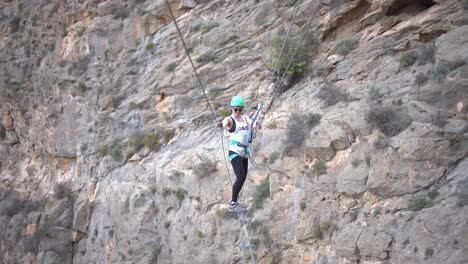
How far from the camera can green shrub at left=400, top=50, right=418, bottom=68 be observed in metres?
9.82

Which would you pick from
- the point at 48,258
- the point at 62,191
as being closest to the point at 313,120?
the point at 48,258

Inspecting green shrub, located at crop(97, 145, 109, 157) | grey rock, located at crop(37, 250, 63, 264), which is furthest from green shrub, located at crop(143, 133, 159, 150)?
grey rock, located at crop(37, 250, 63, 264)

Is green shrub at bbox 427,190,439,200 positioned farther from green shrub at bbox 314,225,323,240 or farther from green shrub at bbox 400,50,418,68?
green shrub at bbox 400,50,418,68

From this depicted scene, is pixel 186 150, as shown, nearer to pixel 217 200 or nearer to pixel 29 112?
pixel 217 200

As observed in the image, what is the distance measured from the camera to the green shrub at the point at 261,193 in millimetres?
10656

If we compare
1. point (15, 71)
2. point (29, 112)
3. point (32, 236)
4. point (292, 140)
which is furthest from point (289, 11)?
point (15, 71)

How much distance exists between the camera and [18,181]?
22.0m

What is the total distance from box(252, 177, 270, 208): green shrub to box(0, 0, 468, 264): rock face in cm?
5

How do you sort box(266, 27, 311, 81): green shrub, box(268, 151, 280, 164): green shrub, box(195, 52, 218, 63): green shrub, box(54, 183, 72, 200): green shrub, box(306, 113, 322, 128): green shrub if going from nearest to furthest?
box(306, 113, 322, 128): green shrub, box(268, 151, 280, 164): green shrub, box(266, 27, 311, 81): green shrub, box(195, 52, 218, 63): green shrub, box(54, 183, 72, 200): green shrub

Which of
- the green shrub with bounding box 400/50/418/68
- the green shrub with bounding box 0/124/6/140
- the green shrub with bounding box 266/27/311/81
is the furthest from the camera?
the green shrub with bounding box 0/124/6/140

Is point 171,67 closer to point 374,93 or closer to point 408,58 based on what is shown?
point 374,93

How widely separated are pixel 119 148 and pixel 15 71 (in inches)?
420

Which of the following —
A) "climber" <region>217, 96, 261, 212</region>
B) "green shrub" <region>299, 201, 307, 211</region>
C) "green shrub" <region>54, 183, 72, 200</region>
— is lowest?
"green shrub" <region>54, 183, 72, 200</region>

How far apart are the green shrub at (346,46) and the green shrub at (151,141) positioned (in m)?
6.90
